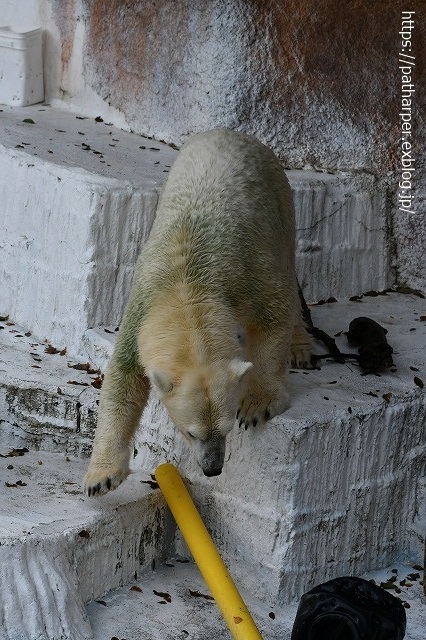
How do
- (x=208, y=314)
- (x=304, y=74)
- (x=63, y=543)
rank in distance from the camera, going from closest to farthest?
(x=208, y=314) → (x=63, y=543) → (x=304, y=74)

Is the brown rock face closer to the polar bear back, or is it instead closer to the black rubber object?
the polar bear back

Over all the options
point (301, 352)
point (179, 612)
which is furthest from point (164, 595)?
point (301, 352)

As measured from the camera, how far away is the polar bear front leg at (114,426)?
4.46m

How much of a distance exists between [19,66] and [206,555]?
13.2ft

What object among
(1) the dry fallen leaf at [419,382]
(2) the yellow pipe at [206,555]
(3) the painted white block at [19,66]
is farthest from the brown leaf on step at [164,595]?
(3) the painted white block at [19,66]

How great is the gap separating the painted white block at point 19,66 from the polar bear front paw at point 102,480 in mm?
3447

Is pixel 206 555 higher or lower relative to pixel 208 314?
lower

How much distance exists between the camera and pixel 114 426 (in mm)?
4516

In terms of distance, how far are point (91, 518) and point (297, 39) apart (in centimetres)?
312

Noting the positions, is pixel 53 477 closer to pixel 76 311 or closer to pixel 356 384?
pixel 76 311

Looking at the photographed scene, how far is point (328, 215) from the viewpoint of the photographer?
6094mm

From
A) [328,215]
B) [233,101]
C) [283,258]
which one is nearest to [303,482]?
[283,258]

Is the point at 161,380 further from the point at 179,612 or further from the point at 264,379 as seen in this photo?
the point at 179,612

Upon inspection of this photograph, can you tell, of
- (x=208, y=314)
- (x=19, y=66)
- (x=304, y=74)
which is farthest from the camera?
(x=19, y=66)
